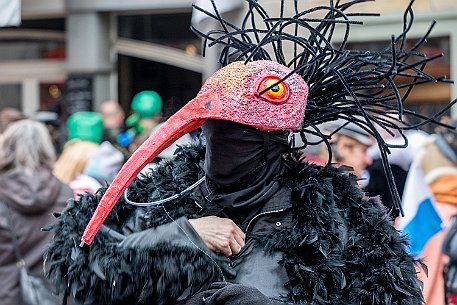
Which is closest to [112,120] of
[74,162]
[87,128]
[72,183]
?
[87,128]

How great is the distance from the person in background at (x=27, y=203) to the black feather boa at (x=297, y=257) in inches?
106

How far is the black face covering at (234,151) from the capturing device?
106 inches

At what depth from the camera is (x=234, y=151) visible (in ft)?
8.84

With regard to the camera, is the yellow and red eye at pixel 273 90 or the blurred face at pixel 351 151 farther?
the blurred face at pixel 351 151

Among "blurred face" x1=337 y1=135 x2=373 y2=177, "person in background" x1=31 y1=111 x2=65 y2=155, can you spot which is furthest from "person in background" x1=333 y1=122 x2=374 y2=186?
"person in background" x1=31 y1=111 x2=65 y2=155

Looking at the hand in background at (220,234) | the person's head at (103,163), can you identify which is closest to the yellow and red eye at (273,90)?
the hand in background at (220,234)

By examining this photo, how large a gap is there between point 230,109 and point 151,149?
0.79 feet

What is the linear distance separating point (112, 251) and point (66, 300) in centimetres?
22

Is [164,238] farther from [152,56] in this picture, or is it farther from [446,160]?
[152,56]

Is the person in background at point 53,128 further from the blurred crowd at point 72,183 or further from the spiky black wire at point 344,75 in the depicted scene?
the spiky black wire at point 344,75

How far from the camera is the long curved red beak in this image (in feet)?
8.71

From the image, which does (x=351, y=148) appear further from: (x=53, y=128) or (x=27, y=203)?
(x=53, y=128)

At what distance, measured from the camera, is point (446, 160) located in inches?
219

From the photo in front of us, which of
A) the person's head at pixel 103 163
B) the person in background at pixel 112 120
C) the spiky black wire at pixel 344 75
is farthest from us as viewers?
the person in background at pixel 112 120
